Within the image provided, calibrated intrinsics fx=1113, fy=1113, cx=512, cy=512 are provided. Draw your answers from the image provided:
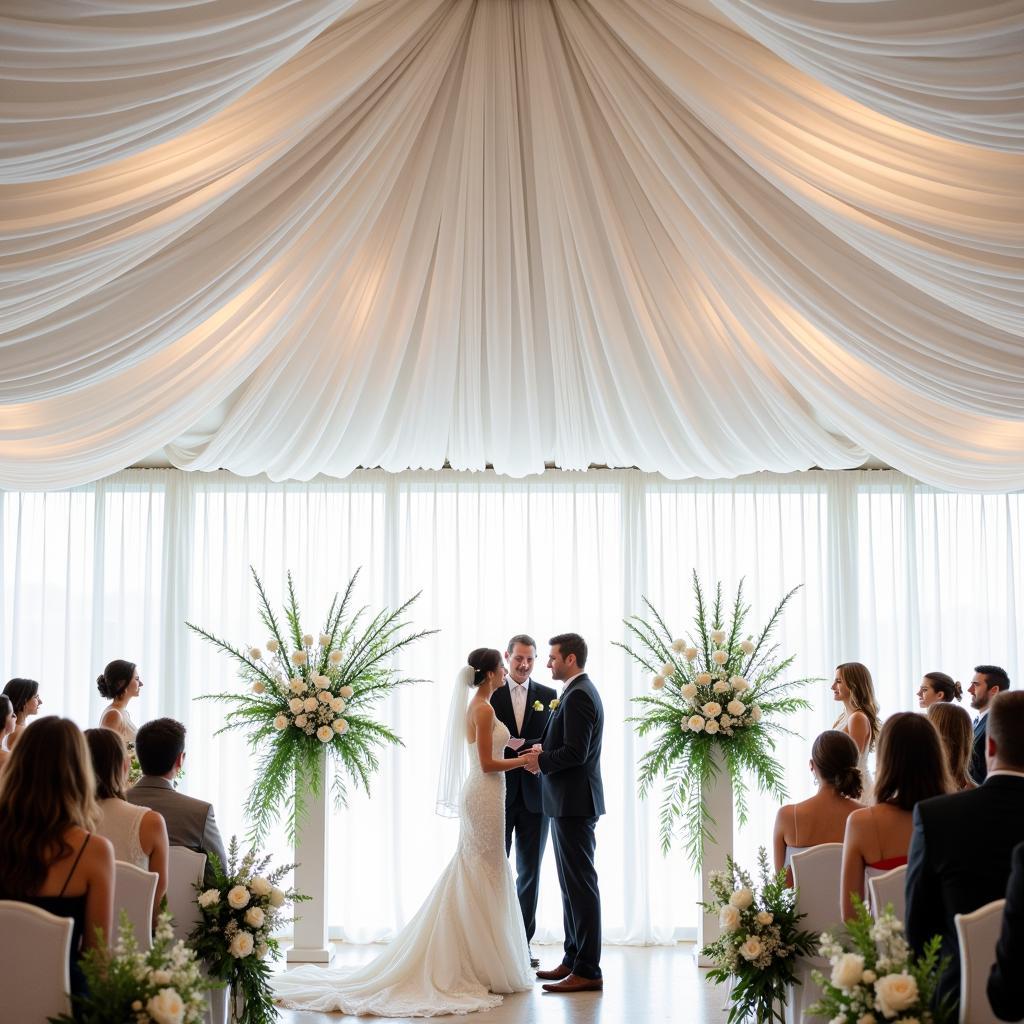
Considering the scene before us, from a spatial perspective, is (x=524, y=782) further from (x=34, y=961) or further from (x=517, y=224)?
(x=34, y=961)

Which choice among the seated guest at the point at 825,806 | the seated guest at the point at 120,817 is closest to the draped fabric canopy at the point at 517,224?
the seated guest at the point at 120,817

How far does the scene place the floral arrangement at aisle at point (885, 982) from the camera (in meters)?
2.75

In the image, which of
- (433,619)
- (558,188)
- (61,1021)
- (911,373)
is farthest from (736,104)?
(433,619)

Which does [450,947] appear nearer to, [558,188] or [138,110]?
[558,188]

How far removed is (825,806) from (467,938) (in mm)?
2651

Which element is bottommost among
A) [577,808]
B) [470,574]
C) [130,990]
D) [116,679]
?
[577,808]

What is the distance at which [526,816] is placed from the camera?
723 centimetres

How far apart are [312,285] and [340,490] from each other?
11.4ft

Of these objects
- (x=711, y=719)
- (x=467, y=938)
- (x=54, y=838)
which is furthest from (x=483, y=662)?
(x=54, y=838)

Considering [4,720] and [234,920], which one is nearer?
[234,920]

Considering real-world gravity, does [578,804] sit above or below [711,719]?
below

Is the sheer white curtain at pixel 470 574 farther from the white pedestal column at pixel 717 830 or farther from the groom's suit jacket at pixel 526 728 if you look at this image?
the white pedestal column at pixel 717 830

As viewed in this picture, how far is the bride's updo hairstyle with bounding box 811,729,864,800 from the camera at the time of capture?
13.9ft

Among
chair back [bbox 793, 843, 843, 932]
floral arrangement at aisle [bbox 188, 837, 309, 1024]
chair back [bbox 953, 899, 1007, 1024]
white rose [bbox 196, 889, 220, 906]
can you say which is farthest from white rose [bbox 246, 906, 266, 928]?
Result: chair back [bbox 953, 899, 1007, 1024]
